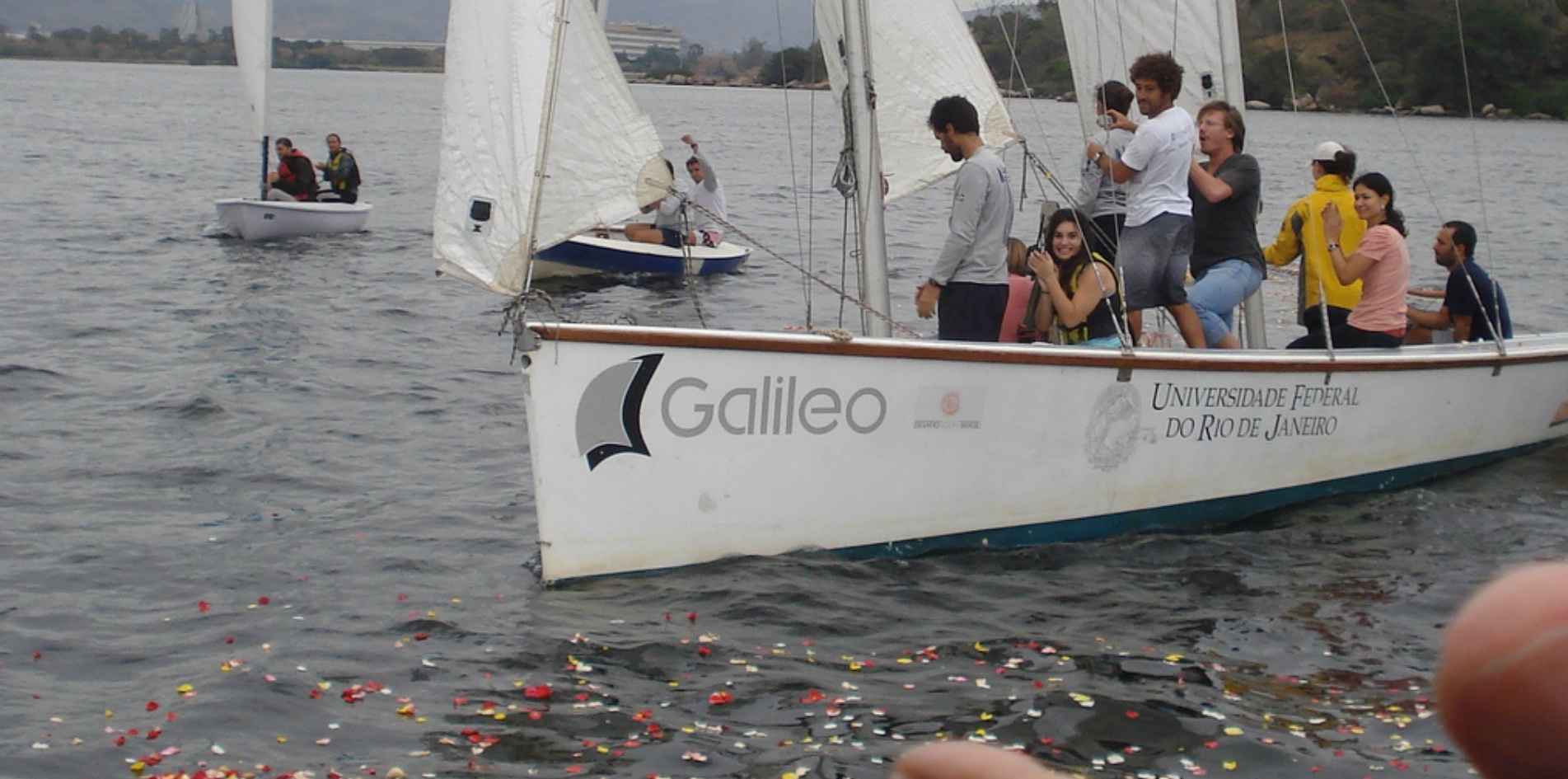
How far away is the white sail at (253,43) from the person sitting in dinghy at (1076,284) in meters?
20.3

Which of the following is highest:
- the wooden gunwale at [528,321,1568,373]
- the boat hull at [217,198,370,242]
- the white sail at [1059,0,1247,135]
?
the white sail at [1059,0,1247,135]

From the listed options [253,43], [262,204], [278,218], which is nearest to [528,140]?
[262,204]

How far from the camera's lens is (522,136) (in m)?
7.02

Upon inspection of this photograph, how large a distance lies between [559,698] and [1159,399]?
144 inches

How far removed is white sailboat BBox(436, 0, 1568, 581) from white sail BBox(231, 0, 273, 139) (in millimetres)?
19644

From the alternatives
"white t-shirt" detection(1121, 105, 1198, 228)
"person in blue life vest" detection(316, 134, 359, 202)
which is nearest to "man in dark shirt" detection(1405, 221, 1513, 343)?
"white t-shirt" detection(1121, 105, 1198, 228)

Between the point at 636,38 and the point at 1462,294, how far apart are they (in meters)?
9.90

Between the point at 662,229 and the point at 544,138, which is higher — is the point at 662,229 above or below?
below

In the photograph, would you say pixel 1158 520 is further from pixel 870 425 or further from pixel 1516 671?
pixel 1516 671

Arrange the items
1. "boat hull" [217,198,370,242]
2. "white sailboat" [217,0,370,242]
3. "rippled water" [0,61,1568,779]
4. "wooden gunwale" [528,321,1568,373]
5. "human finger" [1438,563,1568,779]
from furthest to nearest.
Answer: "white sailboat" [217,0,370,242] < "boat hull" [217,198,370,242] < "wooden gunwale" [528,321,1568,373] < "rippled water" [0,61,1568,779] < "human finger" [1438,563,1568,779]

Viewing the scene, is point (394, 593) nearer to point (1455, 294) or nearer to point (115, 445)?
point (115, 445)

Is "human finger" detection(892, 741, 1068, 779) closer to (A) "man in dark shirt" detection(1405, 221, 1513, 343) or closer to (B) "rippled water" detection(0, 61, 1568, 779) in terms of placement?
(B) "rippled water" detection(0, 61, 1568, 779)

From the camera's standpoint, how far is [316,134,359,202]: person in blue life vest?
1013 inches

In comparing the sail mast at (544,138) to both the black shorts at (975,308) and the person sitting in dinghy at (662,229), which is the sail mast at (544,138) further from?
the person sitting in dinghy at (662,229)
